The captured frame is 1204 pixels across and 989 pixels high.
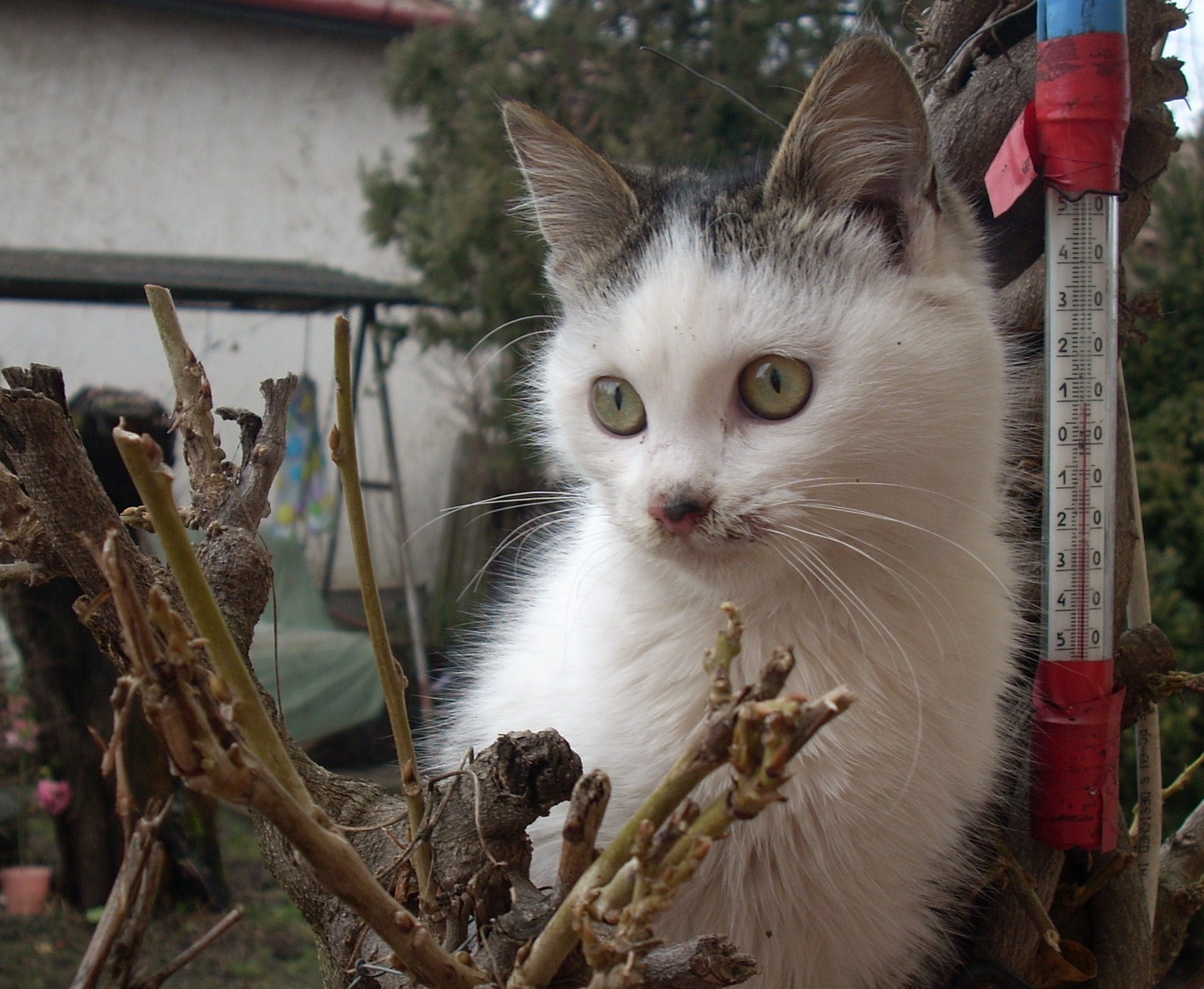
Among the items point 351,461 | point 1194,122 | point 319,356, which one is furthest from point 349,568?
point 351,461

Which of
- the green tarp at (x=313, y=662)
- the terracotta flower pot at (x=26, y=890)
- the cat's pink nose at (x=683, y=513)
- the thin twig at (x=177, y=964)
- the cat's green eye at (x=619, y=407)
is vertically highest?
the cat's green eye at (x=619, y=407)

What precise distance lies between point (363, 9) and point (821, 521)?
19.6 feet

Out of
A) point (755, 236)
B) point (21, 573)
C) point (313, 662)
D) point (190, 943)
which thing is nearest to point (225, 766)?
point (21, 573)

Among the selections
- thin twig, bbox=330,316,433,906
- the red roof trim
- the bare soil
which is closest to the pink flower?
the bare soil

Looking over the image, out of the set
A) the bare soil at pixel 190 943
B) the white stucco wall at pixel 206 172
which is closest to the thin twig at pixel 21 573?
the bare soil at pixel 190 943

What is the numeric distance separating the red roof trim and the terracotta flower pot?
4637mm

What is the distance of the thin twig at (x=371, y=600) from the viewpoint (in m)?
0.67

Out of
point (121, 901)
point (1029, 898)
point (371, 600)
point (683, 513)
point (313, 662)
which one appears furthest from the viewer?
point (313, 662)

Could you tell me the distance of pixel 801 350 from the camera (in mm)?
978

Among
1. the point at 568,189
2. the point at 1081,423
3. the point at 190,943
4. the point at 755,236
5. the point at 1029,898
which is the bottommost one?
the point at 190,943

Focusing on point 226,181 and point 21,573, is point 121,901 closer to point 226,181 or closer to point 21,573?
point 21,573

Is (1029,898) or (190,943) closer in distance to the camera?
(1029,898)

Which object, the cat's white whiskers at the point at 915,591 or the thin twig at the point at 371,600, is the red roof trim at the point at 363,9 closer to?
the cat's white whiskers at the point at 915,591

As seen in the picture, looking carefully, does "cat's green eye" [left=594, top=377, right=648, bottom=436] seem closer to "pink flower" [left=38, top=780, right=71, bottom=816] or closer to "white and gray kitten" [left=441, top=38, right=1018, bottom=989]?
"white and gray kitten" [left=441, top=38, right=1018, bottom=989]
